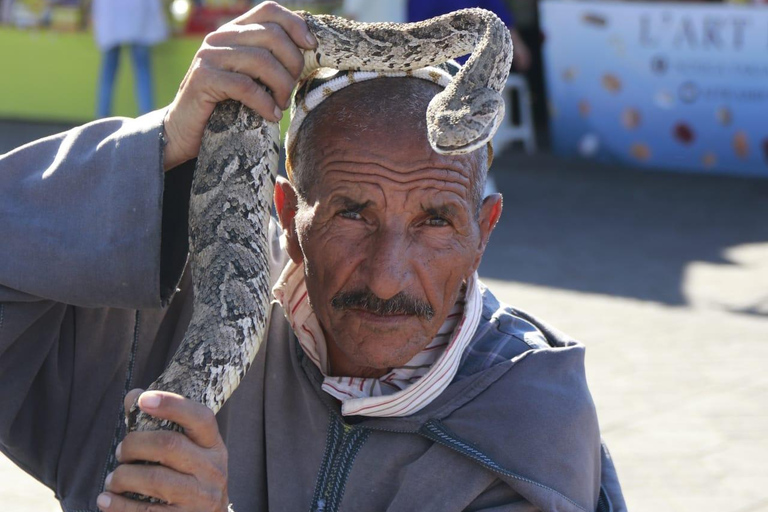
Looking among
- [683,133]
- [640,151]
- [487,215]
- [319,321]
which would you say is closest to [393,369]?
[319,321]

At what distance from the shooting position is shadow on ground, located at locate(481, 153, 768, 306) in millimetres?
8648

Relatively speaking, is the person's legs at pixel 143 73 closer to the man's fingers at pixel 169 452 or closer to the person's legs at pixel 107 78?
the person's legs at pixel 107 78

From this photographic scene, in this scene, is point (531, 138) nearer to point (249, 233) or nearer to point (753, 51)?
point (753, 51)

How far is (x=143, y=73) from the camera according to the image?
1336cm

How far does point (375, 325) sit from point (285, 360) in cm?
43

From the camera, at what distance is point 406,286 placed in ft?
8.59

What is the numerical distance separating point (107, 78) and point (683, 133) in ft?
22.9

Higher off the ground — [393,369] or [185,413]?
[185,413]

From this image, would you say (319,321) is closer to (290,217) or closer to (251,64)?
(290,217)

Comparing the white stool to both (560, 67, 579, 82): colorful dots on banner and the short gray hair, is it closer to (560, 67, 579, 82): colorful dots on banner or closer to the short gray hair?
(560, 67, 579, 82): colorful dots on banner

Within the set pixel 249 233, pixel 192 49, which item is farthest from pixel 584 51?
pixel 249 233

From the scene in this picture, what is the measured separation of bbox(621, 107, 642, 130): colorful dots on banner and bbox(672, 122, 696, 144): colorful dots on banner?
16.9 inches

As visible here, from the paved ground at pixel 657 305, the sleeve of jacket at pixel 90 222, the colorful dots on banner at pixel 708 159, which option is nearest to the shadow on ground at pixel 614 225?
the paved ground at pixel 657 305

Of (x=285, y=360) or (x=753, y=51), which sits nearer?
(x=285, y=360)
